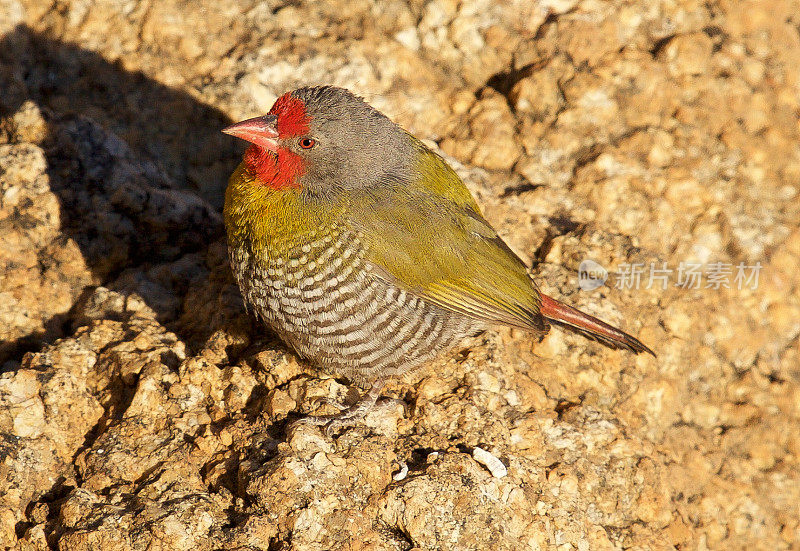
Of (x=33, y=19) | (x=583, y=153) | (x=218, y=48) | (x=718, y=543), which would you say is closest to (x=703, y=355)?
(x=718, y=543)

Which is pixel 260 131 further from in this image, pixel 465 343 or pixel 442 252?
pixel 465 343

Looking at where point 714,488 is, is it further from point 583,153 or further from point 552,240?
point 583,153

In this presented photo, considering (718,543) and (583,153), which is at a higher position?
(583,153)

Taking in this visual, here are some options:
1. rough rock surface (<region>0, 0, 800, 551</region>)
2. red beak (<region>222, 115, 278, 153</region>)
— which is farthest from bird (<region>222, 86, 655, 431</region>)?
rough rock surface (<region>0, 0, 800, 551</region>)

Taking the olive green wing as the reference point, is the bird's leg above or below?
below

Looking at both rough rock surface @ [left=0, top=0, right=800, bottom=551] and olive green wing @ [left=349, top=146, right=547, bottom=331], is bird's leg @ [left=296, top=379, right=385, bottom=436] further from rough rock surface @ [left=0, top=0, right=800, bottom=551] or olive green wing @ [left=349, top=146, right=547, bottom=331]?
olive green wing @ [left=349, top=146, right=547, bottom=331]

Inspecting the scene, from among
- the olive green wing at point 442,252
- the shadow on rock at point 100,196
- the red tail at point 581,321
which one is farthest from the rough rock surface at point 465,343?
the olive green wing at point 442,252
